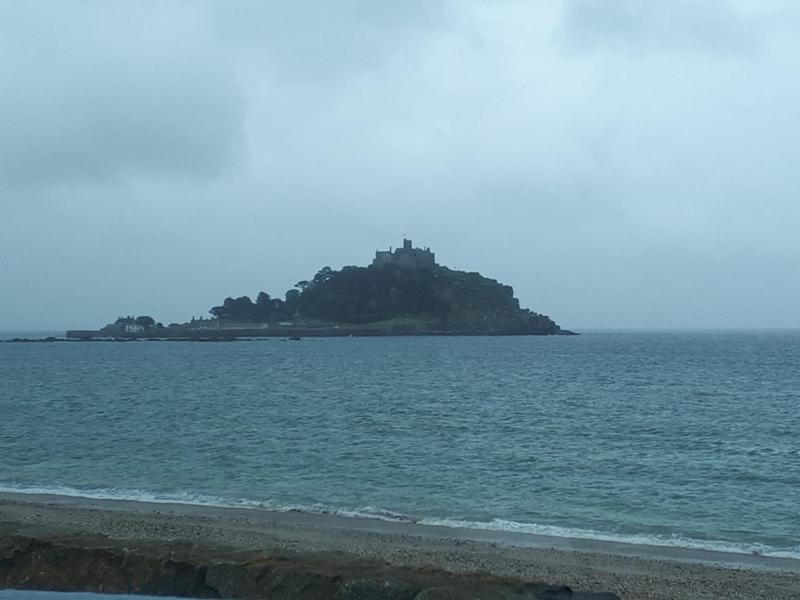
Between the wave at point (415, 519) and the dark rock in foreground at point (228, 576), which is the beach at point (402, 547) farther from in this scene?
the wave at point (415, 519)

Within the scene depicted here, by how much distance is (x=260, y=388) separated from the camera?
59281 mm

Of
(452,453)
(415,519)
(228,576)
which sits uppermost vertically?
(228,576)

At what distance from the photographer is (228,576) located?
10.8 metres

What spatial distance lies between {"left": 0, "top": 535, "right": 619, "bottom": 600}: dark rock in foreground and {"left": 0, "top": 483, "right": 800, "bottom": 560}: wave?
267 inches

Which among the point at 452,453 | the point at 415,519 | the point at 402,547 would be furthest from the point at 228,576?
the point at 452,453

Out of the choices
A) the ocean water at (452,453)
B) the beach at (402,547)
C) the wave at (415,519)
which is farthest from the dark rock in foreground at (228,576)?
the ocean water at (452,453)

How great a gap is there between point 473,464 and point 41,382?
5087 centimetres

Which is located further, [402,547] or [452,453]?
[452,453]

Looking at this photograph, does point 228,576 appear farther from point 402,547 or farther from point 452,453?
point 452,453

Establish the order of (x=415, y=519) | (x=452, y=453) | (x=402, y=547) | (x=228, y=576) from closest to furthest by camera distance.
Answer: (x=228, y=576) → (x=402, y=547) → (x=415, y=519) → (x=452, y=453)

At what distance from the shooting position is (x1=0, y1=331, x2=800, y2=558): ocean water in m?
20.1

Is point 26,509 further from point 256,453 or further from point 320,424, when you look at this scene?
point 320,424

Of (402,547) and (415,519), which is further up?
(402,547)

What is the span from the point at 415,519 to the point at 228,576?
349 inches
